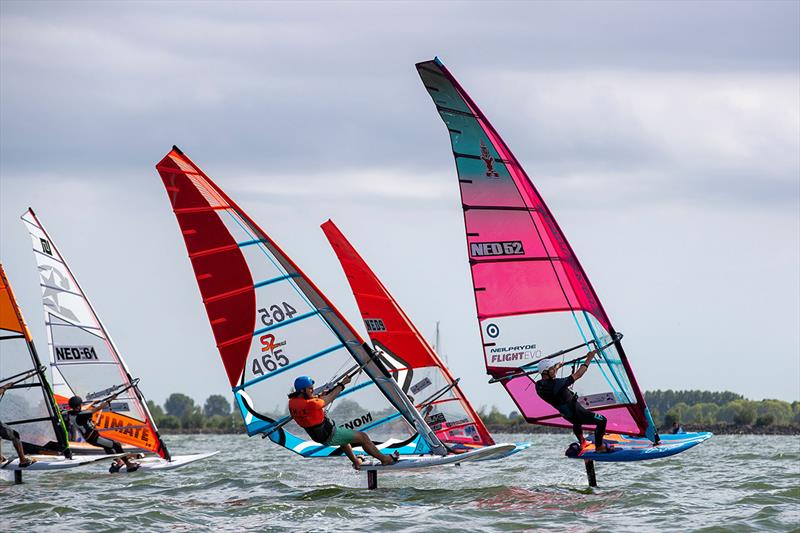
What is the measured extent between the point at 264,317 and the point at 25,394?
19.8 feet

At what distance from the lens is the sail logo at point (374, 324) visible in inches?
693

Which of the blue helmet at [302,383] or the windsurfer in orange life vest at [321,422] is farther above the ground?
the blue helmet at [302,383]

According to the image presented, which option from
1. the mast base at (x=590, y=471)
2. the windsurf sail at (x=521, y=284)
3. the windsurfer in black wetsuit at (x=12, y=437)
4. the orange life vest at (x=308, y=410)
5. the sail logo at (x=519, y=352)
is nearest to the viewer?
the orange life vest at (x=308, y=410)

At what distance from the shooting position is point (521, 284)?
582 inches

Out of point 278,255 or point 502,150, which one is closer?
point 502,150

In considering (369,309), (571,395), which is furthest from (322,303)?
(571,395)

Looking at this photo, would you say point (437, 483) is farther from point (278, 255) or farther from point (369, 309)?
point (278, 255)

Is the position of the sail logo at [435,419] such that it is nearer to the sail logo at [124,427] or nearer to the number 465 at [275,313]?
the number 465 at [275,313]

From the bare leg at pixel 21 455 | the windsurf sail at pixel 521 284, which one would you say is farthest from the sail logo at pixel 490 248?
the bare leg at pixel 21 455

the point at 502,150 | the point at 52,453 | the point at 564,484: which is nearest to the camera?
the point at 502,150

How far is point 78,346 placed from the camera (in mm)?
19969

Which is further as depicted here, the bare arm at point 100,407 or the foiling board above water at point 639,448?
the bare arm at point 100,407

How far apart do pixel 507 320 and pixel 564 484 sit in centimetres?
327

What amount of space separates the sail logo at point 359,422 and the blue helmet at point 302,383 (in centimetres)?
141
